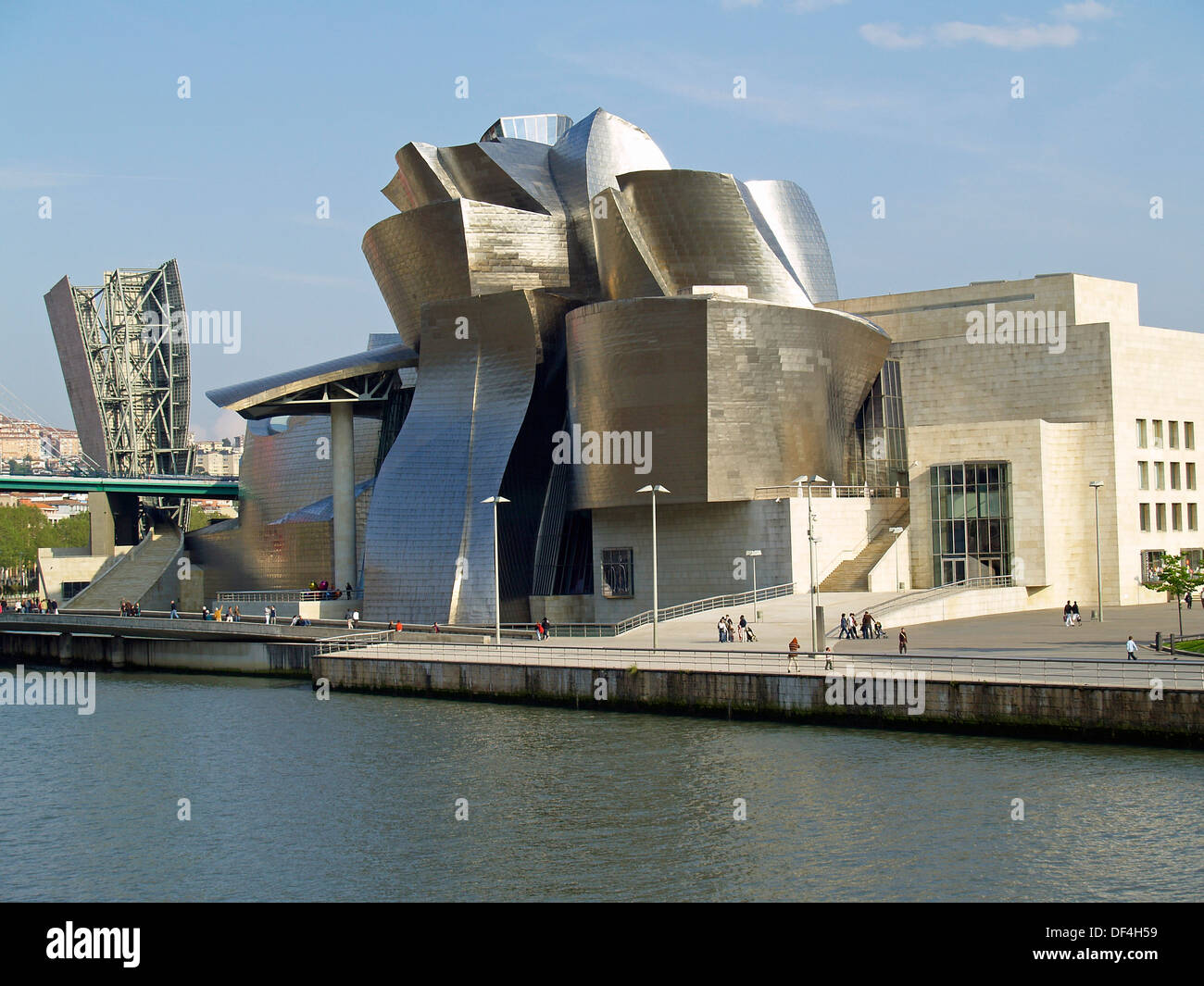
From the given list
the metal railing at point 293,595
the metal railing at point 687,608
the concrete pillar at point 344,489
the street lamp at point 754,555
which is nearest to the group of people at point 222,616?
the metal railing at point 293,595

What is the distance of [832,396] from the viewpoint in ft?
163

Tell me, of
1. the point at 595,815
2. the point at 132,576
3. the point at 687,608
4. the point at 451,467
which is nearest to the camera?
the point at 595,815

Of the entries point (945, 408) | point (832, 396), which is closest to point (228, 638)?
point (832, 396)

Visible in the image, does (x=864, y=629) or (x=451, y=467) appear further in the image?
(x=451, y=467)

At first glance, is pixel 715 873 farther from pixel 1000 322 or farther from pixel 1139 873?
pixel 1000 322

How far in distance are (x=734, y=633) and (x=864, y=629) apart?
368cm

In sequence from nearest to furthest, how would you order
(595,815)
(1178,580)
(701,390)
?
1. (595,815)
2. (1178,580)
3. (701,390)

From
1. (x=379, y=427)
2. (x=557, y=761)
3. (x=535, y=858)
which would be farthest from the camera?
(x=379, y=427)

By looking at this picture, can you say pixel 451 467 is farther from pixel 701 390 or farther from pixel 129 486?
pixel 129 486

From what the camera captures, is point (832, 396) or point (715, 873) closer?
point (715, 873)

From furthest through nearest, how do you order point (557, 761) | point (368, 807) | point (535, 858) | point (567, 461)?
1. point (567, 461)
2. point (557, 761)
3. point (368, 807)
4. point (535, 858)
